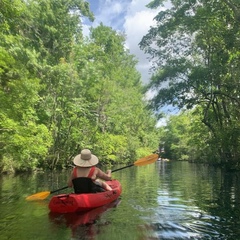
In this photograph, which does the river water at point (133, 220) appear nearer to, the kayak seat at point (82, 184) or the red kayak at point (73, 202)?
the red kayak at point (73, 202)

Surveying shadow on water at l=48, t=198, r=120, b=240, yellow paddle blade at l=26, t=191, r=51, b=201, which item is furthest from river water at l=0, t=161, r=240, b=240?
yellow paddle blade at l=26, t=191, r=51, b=201

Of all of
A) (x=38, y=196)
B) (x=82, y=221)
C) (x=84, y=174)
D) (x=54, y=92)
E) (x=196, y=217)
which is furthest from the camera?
(x=54, y=92)

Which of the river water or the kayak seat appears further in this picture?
the kayak seat

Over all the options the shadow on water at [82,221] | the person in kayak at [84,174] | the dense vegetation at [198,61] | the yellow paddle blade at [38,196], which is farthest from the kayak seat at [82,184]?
the dense vegetation at [198,61]

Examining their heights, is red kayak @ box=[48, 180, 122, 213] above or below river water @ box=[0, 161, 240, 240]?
above

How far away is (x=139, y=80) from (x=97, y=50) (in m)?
22.4

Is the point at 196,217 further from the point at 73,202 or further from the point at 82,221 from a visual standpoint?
the point at 73,202

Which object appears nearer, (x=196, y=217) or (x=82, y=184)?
(x=196, y=217)

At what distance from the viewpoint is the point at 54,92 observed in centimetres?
2395

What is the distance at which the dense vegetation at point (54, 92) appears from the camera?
43.4 ft

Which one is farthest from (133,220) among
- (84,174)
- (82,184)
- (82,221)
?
(84,174)

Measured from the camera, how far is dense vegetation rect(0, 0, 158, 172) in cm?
1324

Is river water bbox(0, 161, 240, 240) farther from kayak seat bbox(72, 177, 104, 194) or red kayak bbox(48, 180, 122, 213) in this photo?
kayak seat bbox(72, 177, 104, 194)

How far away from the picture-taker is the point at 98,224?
258 inches
